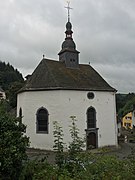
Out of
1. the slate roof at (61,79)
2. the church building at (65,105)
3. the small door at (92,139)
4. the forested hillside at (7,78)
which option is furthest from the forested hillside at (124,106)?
the forested hillside at (7,78)

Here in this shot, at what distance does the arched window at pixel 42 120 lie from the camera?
21594 mm

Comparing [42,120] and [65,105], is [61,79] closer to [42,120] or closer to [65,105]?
[65,105]

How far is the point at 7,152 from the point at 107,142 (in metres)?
17.7

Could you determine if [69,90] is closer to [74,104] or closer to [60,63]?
[74,104]

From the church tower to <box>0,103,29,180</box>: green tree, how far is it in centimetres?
1785

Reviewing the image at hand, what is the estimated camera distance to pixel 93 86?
2309cm

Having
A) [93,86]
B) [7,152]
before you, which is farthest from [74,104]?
[7,152]

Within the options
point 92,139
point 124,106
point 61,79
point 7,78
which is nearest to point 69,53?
point 61,79

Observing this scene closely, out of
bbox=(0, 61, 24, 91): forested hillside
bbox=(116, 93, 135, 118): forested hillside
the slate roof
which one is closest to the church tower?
the slate roof

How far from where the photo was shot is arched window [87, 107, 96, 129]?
22.4m

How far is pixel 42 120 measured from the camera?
21.8 meters

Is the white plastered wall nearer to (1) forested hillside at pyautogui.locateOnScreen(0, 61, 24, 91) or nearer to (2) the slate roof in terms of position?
(2) the slate roof

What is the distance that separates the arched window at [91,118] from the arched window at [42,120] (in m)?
4.24

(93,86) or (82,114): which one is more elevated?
(93,86)
